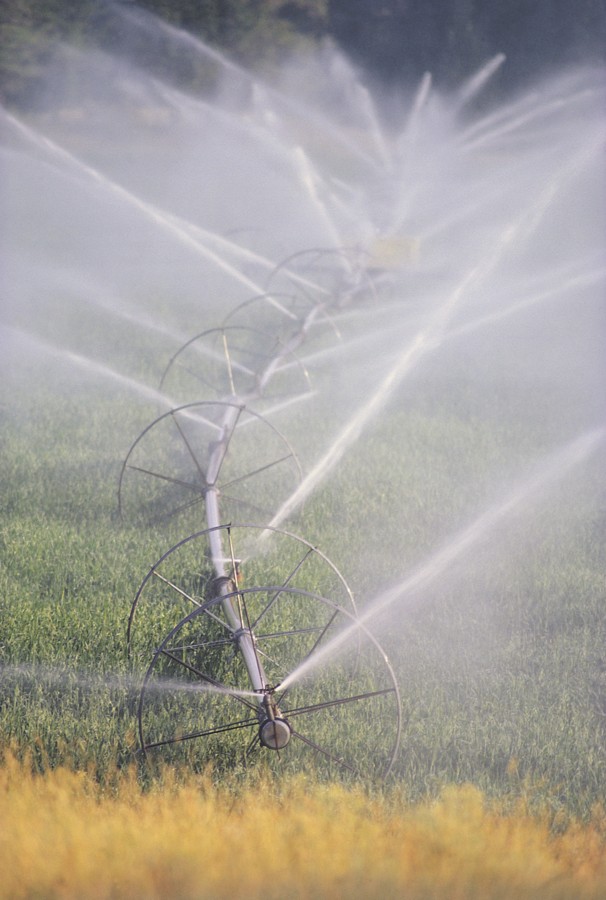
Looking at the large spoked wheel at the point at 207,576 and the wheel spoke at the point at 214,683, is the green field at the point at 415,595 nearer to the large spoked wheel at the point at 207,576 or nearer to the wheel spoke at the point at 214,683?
the large spoked wheel at the point at 207,576

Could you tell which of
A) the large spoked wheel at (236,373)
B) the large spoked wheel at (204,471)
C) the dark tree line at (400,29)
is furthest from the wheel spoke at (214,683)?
the dark tree line at (400,29)

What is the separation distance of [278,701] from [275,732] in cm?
21

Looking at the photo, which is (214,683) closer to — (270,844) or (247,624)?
(247,624)

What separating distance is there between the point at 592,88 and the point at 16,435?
21733 millimetres

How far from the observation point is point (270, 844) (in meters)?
3.00

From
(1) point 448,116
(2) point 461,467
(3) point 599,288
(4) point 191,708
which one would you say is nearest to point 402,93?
(1) point 448,116

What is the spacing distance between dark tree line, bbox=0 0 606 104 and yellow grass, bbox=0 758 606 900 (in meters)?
20.9

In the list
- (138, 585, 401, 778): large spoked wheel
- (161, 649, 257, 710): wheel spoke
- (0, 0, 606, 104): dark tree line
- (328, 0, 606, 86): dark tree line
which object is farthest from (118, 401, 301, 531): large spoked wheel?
(328, 0, 606, 86): dark tree line

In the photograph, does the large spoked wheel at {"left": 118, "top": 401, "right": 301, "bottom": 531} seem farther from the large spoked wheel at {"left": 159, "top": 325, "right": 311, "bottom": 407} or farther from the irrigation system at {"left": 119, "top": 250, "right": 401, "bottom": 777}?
the large spoked wheel at {"left": 159, "top": 325, "right": 311, "bottom": 407}

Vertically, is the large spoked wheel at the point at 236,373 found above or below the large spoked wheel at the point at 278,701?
above

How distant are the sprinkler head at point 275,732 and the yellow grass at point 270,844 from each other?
0.20 m

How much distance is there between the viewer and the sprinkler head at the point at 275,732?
10.8ft

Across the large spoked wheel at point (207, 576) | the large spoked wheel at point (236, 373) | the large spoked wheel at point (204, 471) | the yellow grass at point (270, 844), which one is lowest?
the yellow grass at point (270, 844)

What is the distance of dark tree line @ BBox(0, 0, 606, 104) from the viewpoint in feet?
75.6
